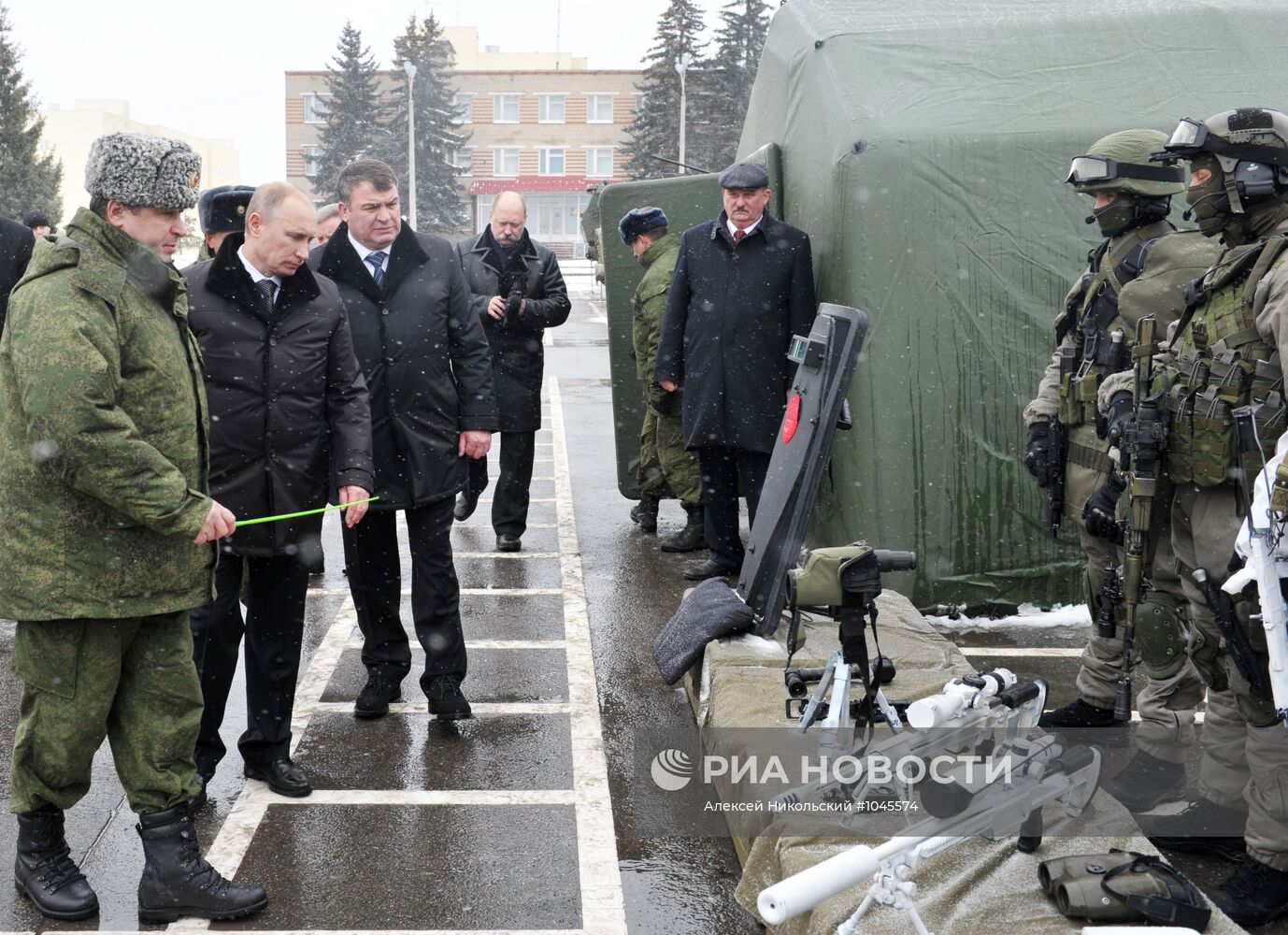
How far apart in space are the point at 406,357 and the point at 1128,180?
110 inches

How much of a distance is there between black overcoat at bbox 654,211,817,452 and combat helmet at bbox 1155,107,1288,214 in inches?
114

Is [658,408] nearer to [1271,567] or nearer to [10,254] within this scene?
[10,254]

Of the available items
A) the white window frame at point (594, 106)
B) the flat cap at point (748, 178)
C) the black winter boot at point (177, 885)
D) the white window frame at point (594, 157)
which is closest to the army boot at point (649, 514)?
the flat cap at point (748, 178)

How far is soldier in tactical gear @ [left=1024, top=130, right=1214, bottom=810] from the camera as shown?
4328 mm

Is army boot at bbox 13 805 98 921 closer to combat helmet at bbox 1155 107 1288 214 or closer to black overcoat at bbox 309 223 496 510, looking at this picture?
black overcoat at bbox 309 223 496 510

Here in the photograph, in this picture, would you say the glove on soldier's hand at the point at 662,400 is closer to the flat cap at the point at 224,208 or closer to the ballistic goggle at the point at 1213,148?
the flat cap at the point at 224,208

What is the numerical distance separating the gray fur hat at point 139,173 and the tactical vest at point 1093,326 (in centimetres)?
316

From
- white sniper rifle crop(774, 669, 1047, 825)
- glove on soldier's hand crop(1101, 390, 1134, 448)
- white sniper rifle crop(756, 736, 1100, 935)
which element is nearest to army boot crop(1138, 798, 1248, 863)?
white sniper rifle crop(756, 736, 1100, 935)

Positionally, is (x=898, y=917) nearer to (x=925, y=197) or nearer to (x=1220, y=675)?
(x=1220, y=675)

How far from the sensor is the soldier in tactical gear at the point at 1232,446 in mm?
3602

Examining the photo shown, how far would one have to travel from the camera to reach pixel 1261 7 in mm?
6508

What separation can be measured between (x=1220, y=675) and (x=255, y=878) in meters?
2.98

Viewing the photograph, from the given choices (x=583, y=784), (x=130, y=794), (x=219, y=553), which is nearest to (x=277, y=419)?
(x=219, y=553)

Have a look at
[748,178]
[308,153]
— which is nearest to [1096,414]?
[748,178]
